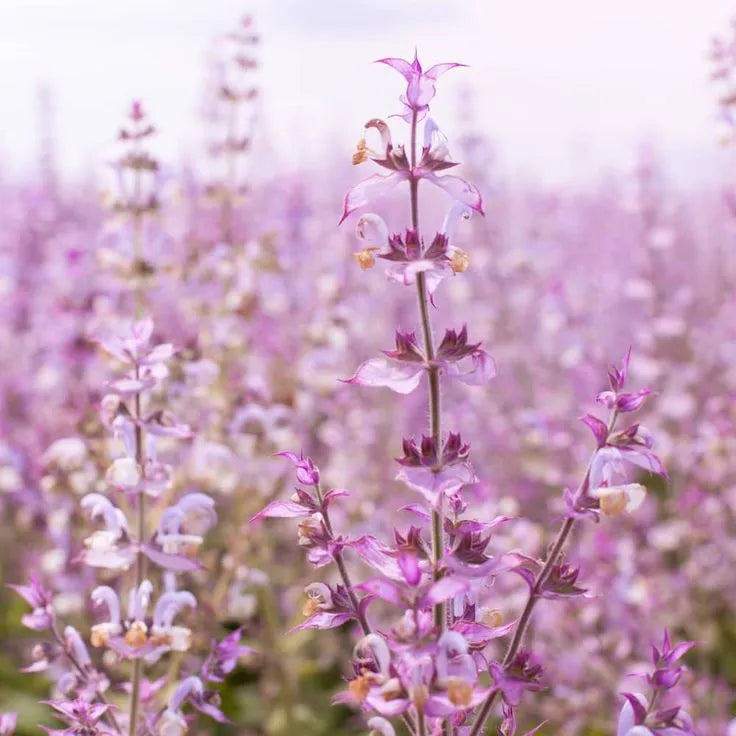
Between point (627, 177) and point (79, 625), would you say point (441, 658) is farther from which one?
point (627, 177)

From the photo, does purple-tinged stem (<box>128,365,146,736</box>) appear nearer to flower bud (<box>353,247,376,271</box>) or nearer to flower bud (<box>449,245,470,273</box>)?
flower bud (<box>353,247,376,271</box>)

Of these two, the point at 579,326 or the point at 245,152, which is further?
the point at 579,326

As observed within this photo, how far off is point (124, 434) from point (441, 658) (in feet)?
3.23

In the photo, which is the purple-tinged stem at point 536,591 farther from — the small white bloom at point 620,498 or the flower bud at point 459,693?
the flower bud at point 459,693

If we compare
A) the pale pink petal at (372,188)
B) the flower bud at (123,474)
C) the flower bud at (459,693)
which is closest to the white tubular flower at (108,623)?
the flower bud at (123,474)

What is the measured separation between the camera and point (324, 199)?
12.0 meters

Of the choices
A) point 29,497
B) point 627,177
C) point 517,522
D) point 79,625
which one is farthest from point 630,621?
point 627,177

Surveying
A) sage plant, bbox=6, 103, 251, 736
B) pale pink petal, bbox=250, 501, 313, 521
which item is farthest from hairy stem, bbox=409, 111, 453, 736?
sage plant, bbox=6, 103, 251, 736

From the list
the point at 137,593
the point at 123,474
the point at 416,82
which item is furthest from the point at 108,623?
the point at 416,82

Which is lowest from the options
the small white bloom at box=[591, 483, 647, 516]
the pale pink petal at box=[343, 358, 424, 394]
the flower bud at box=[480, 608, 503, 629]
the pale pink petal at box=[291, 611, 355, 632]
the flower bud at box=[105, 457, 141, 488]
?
the flower bud at box=[480, 608, 503, 629]

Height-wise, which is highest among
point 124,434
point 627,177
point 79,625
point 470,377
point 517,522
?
point 627,177

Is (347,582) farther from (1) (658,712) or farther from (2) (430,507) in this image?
(1) (658,712)

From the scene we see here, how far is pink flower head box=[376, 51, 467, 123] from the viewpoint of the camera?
1651mm

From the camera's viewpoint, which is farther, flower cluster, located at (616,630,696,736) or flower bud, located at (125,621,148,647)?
flower bud, located at (125,621,148,647)
